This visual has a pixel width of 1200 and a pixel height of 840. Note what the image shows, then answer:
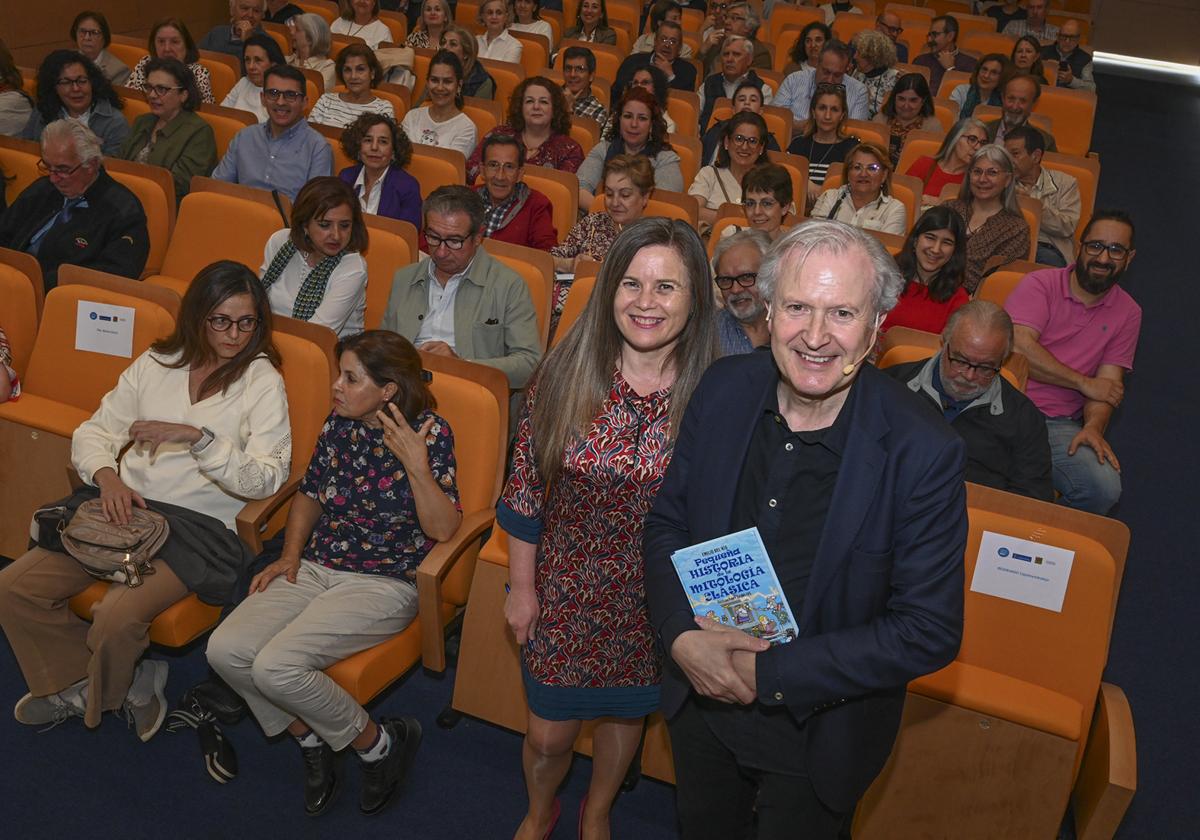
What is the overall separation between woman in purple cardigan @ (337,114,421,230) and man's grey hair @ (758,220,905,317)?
3258 mm

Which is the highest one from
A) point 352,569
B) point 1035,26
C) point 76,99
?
point 1035,26

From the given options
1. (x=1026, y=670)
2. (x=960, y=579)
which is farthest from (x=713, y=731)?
(x=1026, y=670)

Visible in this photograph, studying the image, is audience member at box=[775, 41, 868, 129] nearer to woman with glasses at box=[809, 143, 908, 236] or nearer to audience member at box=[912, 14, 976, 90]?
audience member at box=[912, 14, 976, 90]

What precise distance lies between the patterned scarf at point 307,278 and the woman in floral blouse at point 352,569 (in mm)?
988

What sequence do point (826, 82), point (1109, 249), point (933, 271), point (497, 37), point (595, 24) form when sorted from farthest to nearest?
point (595, 24)
point (497, 37)
point (826, 82)
point (933, 271)
point (1109, 249)

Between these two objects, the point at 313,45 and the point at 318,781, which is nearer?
the point at 318,781

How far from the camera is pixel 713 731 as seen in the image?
1.90 m

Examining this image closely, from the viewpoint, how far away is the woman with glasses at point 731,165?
16.3 feet

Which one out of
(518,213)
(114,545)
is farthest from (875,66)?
(114,545)

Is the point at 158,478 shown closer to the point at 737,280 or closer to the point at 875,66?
the point at 737,280

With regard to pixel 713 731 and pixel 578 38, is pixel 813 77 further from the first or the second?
pixel 713 731

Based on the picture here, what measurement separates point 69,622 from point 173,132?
308 cm

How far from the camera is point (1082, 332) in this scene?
151 inches

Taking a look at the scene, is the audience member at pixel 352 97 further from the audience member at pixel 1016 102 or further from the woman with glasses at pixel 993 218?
the audience member at pixel 1016 102
